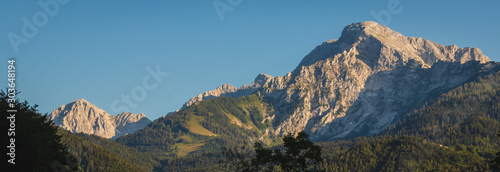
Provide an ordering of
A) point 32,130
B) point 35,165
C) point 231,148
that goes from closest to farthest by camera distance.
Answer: point 35,165, point 32,130, point 231,148

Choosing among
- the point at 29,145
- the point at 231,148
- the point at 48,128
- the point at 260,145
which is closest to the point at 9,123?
the point at 29,145

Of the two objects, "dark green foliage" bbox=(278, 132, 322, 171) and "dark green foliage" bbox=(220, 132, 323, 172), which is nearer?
"dark green foliage" bbox=(278, 132, 322, 171)

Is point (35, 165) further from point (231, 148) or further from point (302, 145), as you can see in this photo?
point (302, 145)

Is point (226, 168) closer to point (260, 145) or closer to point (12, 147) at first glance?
point (260, 145)

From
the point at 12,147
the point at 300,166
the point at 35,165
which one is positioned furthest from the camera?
the point at 300,166

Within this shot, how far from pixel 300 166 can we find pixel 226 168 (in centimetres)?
1638

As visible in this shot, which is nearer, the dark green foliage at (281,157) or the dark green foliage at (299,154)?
the dark green foliage at (299,154)

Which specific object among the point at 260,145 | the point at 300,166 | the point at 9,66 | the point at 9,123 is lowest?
the point at 300,166

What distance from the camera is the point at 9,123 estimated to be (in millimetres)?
73375

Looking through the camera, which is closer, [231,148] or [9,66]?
[9,66]

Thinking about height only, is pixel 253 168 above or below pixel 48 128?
below

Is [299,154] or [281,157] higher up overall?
[281,157]

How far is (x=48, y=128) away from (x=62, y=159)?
683 centimetres

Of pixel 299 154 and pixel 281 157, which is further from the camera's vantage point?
pixel 281 157
